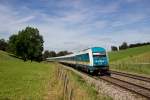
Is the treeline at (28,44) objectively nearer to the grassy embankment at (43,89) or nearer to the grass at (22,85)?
the grass at (22,85)

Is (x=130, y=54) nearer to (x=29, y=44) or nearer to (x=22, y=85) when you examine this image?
(x=29, y=44)

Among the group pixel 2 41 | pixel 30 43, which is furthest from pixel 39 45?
pixel 2 41

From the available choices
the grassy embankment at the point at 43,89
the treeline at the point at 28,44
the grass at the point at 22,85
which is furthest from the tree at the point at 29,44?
the grassy embankment at the point at 43,89

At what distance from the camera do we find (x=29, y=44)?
116812mm

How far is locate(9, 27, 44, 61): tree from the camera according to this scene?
11665cm

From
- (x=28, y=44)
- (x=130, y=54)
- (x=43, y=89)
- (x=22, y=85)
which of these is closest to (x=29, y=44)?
(x=28, y=44)

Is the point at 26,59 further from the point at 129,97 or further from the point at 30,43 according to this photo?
the point at 129,97

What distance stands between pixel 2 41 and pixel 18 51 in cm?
8123

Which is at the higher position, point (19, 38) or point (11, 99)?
point (19, 38)

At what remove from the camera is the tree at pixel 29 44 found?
117 meters

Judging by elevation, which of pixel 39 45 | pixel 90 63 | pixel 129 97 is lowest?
pixel 129 97

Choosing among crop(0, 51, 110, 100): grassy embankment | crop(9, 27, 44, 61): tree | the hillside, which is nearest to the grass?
crop(0, 51, 110, 100): grassy embankment

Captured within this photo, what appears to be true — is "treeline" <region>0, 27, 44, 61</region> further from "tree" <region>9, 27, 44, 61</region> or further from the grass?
the grass

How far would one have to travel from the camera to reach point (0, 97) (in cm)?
1606
